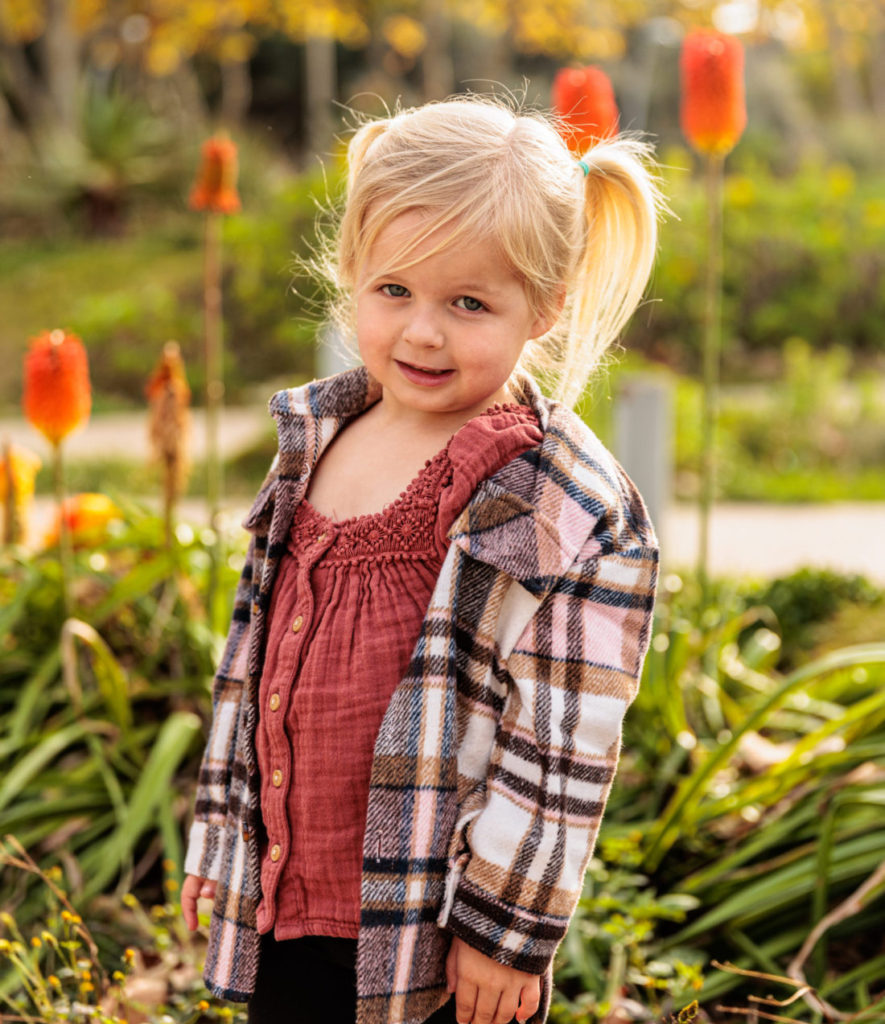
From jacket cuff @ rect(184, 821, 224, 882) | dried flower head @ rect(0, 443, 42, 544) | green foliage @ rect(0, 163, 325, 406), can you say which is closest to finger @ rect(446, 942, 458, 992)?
jacket cuff @ rect(184, 821, 224, 882)

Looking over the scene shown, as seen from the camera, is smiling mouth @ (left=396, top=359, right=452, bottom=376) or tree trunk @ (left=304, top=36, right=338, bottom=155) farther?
tree trunk @ (left=304, top=36, right=338, bottom=155)

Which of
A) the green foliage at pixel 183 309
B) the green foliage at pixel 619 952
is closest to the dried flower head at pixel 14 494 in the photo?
the green foliage at pixel 619 952

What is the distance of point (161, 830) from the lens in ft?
8.05

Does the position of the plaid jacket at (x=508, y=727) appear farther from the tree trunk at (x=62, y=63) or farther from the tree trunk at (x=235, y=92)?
the tree trunk at (x=235, y=92)

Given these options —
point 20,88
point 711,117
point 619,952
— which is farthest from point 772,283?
point 20,88

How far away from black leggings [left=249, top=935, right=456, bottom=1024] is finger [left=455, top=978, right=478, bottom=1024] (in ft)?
0.62

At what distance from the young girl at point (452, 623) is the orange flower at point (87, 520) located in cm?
176

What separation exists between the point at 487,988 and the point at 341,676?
40 centimetres

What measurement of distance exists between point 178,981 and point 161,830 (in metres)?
0.41

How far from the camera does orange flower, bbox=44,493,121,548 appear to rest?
3.15 meters

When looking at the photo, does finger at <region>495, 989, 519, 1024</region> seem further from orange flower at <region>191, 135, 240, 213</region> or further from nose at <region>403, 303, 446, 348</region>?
orange flower at <region>191, 135, 240, 213</region>

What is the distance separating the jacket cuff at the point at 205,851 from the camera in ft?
5.35

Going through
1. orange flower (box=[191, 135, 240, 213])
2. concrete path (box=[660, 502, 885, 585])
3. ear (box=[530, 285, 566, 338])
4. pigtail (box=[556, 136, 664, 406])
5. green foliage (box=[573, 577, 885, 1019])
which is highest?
orange flower (box=[191, 135, 240, 213])

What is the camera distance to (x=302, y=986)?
1509 millimetres
